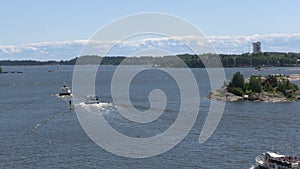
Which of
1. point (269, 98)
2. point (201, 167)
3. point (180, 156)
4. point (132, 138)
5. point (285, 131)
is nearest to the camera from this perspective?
point (201, 167)

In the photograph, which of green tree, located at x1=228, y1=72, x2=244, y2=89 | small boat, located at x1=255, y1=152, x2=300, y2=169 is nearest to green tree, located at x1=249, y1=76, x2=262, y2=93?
green tree, located at x1=228, y1=72, x2=244, y2=89

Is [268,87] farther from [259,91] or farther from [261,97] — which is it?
[261,97]

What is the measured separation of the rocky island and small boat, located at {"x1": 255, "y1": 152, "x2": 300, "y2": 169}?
41220 millimetres

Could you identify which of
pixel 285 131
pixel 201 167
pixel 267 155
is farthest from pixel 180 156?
pixel 285 131

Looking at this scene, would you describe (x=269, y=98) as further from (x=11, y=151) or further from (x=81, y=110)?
(x=11, y=151)

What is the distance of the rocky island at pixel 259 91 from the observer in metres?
76.3

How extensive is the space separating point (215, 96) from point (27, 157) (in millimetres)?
46539

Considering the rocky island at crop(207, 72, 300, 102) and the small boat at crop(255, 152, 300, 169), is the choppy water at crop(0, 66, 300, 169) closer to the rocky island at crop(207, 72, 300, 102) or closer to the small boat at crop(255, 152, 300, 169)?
the small boat at crop(255, 152, 300, 169)

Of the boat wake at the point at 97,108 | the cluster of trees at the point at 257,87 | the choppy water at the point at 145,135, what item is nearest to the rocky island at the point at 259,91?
the cluster of trees at the point at 257,87

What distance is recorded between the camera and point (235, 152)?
38.4m

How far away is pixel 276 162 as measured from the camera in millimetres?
34312

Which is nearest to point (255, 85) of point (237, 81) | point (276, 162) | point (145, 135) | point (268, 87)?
point (268, 87)

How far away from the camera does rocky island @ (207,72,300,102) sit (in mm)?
76312

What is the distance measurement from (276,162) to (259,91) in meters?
45.6
